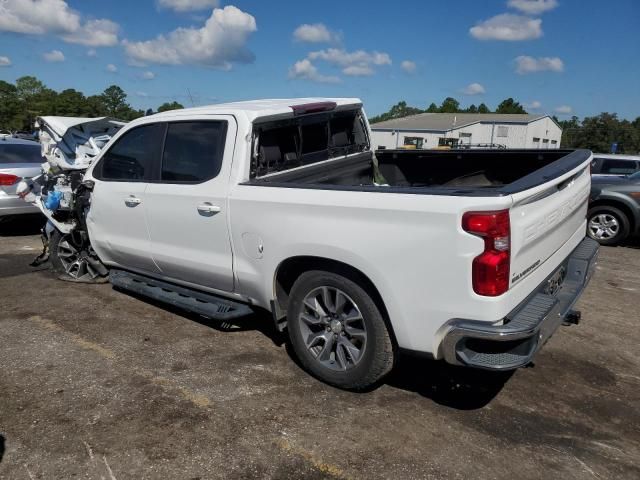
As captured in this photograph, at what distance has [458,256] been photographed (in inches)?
110

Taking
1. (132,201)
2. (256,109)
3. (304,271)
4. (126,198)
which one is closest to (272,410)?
(304,271)

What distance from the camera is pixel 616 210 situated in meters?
8.81

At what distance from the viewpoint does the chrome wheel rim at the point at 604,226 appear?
8.88m

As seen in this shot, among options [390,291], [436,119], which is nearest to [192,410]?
[390,291]

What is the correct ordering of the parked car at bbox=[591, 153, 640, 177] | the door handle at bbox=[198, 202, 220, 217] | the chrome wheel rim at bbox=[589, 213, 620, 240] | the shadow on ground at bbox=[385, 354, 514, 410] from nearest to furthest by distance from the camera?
the shadow on ground at bbox=[385, 354, 514, 410], the door handle at bbox=[198, 202, 220, 217], the chrome wheel rim at bbox=[589, 213, 620, 240], the parked car at bbox=[591, 153, 640, 177]

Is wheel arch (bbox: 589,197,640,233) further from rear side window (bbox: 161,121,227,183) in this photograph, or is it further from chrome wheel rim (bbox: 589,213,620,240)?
rear side window (bbox: 161,121,227,183)

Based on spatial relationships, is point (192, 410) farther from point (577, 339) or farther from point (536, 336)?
point (577, 339)

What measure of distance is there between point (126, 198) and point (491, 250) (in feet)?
10.9

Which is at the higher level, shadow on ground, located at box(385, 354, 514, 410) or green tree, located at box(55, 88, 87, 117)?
green tree, located at box(55, 88, 87, 117)

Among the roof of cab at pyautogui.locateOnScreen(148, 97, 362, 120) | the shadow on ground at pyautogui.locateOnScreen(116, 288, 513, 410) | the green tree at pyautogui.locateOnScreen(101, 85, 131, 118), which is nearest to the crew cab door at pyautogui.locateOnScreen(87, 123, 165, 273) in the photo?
the roof of cab at pyautogui.locateOnScreen(148, 97, 362, 120)

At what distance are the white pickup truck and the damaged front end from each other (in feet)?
0.22

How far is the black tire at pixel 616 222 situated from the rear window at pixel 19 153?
9309 mm

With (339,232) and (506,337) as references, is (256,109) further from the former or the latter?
(506,337)

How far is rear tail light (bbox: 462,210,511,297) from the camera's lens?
2.72 m
